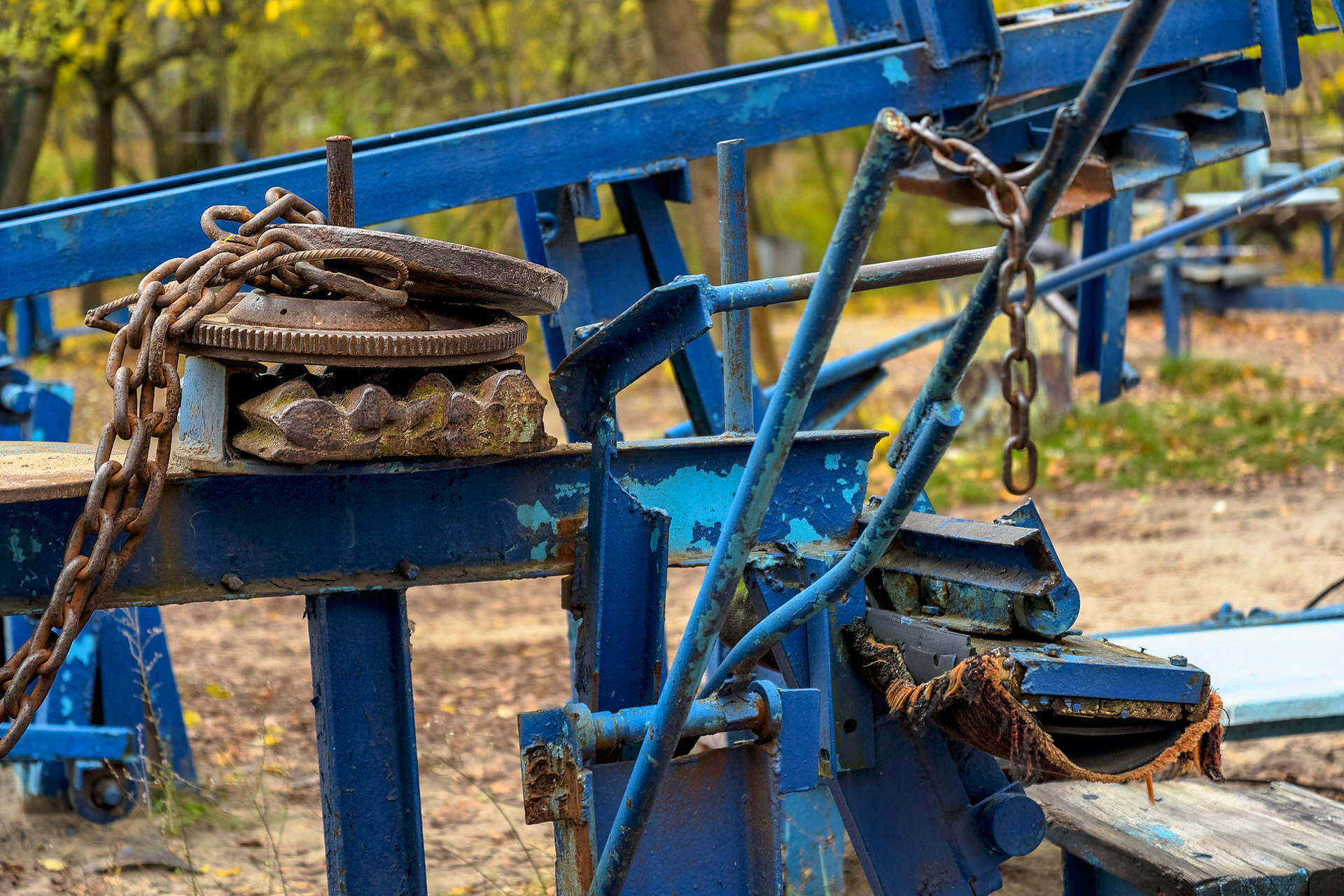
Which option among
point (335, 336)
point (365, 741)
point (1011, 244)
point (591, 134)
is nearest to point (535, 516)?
point (365, 741)

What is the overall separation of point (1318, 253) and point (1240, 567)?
42.0 ft

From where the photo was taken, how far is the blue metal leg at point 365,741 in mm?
2090

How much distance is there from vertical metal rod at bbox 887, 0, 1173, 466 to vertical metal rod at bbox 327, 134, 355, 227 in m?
1.08

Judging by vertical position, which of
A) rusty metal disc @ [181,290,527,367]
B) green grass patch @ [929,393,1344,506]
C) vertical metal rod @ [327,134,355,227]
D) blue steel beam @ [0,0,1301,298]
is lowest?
green grass patch @ [929,393,1344,506]

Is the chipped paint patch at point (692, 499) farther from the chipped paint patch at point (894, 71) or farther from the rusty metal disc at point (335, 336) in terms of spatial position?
the chipped paint patch at point (894, 71)

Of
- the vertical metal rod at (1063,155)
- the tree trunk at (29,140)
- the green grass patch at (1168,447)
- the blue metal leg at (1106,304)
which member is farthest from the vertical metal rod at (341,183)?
the tree trunk at (29,140)

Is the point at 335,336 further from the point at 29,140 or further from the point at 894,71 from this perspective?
the point at 29,140

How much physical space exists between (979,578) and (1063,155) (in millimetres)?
1178

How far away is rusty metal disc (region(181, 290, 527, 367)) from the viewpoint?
172 cm

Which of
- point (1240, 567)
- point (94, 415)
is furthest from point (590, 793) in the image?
point (94, 415)

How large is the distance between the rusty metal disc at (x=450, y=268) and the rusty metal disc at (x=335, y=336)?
2.2 inches

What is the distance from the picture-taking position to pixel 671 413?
10867 mm

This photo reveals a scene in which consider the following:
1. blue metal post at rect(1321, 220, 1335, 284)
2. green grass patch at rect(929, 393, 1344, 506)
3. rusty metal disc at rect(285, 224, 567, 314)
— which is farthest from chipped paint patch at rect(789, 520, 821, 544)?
blue metal post at rect(1321, 220, 1335, 284)

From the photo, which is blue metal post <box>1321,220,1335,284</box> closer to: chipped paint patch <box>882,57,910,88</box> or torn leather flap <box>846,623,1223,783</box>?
chipped paint patch <box>882,57,910,88</box>
